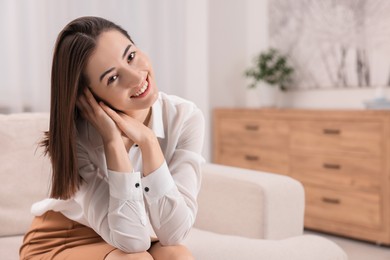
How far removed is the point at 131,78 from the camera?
1.27 meters

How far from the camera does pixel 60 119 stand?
1287mm

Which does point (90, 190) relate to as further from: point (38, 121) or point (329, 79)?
point (329, 79)

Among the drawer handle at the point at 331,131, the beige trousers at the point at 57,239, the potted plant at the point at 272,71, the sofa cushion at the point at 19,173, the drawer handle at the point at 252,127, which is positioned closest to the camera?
the beige trousers at the point at 57,239

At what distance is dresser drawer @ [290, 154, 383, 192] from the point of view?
136 inches

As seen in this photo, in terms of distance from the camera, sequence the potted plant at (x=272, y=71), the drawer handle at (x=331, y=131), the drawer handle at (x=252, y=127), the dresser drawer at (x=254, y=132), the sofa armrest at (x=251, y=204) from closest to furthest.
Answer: the sofa armrest at (x=251, y=204)
the drawer handle at (x=331, y=131)
the dresser drawer at (x=254, y=132)
the drawer handle at (x=252, y=127)
the potted plant at (x=272, y=71)

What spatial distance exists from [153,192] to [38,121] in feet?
3.14

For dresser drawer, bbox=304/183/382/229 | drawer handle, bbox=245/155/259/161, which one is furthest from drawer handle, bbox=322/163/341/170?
drawer handle, bbox=245/155/259/161

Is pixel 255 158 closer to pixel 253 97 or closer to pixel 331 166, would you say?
pixel 331 166

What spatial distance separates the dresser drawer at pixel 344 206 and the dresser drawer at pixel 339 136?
11.4 inches

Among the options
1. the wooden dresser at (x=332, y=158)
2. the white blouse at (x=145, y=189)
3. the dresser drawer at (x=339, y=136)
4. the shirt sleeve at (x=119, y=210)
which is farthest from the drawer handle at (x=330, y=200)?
the shirt sleeve at (x=119, y=210)

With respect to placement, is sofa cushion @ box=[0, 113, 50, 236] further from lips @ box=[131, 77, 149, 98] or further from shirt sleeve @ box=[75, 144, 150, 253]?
lips @ box=[131, 77, 149, 98]

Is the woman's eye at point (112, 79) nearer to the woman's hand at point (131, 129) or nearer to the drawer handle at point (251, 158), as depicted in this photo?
the woman's hand at point (131, 129)

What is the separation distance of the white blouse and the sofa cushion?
45 centimetres

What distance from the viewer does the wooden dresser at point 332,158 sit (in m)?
3.42
